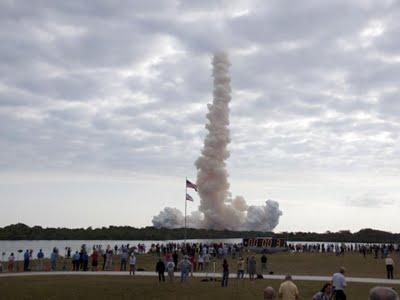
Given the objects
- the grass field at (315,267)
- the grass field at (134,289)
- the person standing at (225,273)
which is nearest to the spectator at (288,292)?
the grass field at (134,289)

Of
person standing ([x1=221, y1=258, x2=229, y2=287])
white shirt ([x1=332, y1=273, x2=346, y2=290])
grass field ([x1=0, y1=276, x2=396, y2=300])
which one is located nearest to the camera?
white shirt ([x1=332, y1=273, x2=346, y2=290])

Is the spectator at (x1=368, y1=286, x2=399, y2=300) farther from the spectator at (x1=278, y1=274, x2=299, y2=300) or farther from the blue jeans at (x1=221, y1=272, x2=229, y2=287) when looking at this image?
the blue jeans at (x1=221, y1=272, x2=229, y2=287)

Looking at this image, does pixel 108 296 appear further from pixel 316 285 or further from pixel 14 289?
pixel 316 285

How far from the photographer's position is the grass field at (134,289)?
23406mm

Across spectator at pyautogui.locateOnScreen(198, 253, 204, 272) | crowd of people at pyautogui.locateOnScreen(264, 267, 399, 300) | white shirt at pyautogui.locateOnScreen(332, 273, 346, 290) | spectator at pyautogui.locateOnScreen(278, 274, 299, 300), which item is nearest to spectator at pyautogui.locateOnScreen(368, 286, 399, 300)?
crowd of people at pyautogui.locateOnScreen(264, 267, 399, 300)

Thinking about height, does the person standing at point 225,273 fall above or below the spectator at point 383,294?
below

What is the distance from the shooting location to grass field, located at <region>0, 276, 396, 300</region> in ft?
76.8

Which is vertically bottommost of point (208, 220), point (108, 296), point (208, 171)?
point (108, 296)

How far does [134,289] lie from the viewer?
25.9 metres

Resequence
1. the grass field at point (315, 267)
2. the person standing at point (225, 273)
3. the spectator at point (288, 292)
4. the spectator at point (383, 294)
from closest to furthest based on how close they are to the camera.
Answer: the spectator at point (383, 294) < the spectator at point (288, 292) < the person standing at point (225, 273) < the grass field at point (315, 267)

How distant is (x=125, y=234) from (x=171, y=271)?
119898 mm

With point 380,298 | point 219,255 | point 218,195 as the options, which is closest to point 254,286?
point 380,298

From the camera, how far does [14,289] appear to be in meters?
25.4

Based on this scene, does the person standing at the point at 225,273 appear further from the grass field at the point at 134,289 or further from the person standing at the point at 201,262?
the person standing at the point at 201,262
